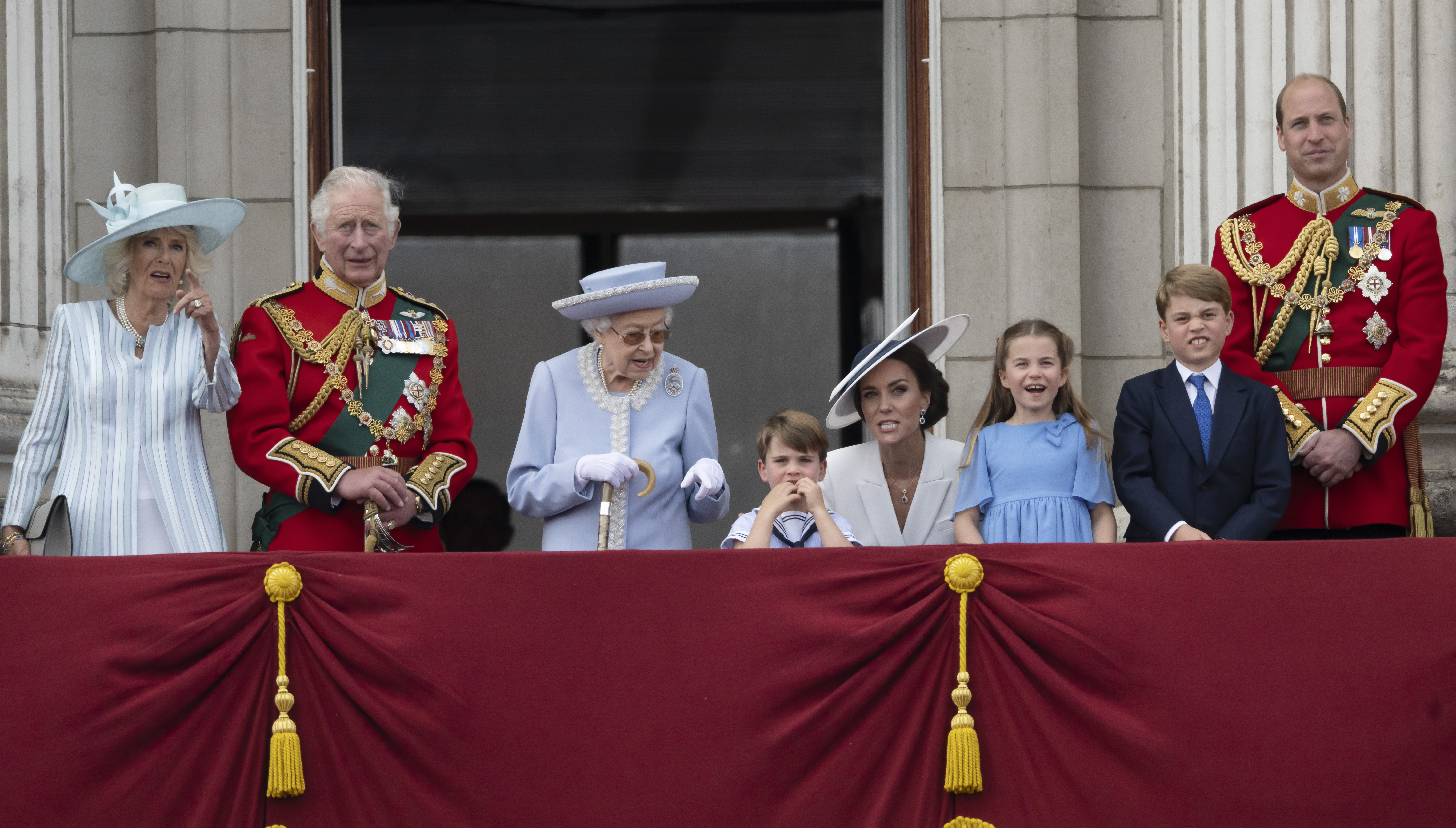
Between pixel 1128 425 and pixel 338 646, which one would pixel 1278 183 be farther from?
pixel 338 646

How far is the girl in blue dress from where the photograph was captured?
3.80 meters

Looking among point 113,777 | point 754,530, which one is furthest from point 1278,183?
point 113,777

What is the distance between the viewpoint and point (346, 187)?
4027mm

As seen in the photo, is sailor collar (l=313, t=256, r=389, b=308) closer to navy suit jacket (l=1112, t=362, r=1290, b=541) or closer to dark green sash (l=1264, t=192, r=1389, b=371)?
navy suit jacket (l=1112, t=362, r=1290, b=541)

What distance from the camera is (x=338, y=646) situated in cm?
328

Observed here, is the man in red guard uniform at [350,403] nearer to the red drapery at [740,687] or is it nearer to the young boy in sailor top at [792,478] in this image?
the red drapery at [740,687]

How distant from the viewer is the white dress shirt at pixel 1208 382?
3.82 meters

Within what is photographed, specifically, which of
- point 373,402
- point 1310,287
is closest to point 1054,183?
point 1310,287

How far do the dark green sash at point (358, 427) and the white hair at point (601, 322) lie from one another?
0.49 metres

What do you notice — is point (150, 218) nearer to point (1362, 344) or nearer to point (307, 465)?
point (307, 465)

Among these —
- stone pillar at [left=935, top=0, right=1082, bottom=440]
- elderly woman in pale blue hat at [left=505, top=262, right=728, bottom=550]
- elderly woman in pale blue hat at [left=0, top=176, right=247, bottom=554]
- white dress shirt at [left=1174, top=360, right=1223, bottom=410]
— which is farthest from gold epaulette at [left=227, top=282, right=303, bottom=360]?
stone pillar at [left=935, top=0, right=1082, bottom=440]

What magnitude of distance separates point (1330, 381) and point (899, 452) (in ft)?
3.82

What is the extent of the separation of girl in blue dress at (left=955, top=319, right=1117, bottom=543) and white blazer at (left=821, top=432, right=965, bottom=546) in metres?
0.19

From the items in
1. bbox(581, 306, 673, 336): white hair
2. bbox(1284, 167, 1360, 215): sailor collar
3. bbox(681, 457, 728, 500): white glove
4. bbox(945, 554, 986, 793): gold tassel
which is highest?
bbox(1284, 167, 1360, 215): sailor collar
